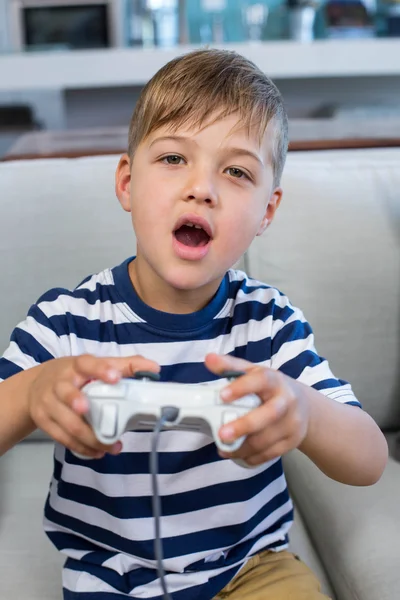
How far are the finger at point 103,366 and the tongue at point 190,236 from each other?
0.25 metres

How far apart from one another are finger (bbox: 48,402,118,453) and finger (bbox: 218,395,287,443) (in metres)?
0.10

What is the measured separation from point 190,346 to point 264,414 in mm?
305

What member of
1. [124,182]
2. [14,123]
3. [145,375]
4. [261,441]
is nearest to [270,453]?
[261,441]

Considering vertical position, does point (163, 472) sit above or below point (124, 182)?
below

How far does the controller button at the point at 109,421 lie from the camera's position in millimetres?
548

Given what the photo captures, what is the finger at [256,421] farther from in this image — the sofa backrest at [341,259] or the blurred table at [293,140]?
the blurred table at [293,140]

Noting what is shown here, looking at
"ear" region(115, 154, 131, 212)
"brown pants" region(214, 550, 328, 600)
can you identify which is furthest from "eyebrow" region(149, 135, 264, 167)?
"brown pants" region(214, 550, 328, 600)

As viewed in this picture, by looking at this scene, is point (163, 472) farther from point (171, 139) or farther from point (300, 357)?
point (171, 139)

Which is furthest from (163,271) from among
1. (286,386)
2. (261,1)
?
(261,1)

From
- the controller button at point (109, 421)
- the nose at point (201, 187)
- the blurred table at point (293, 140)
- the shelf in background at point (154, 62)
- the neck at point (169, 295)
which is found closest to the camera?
the controller button at point (109, 421)

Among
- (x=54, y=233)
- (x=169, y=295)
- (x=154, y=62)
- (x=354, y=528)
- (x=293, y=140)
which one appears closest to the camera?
(x=169, y=295)

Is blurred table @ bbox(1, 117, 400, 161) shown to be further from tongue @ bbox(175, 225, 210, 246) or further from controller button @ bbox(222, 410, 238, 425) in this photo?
controller button @ bbox(222, 410, 238, 425)

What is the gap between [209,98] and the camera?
0.81m

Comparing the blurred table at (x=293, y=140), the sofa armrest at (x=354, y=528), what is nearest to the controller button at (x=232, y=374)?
the sofa armrest at (x=354, y=528)
